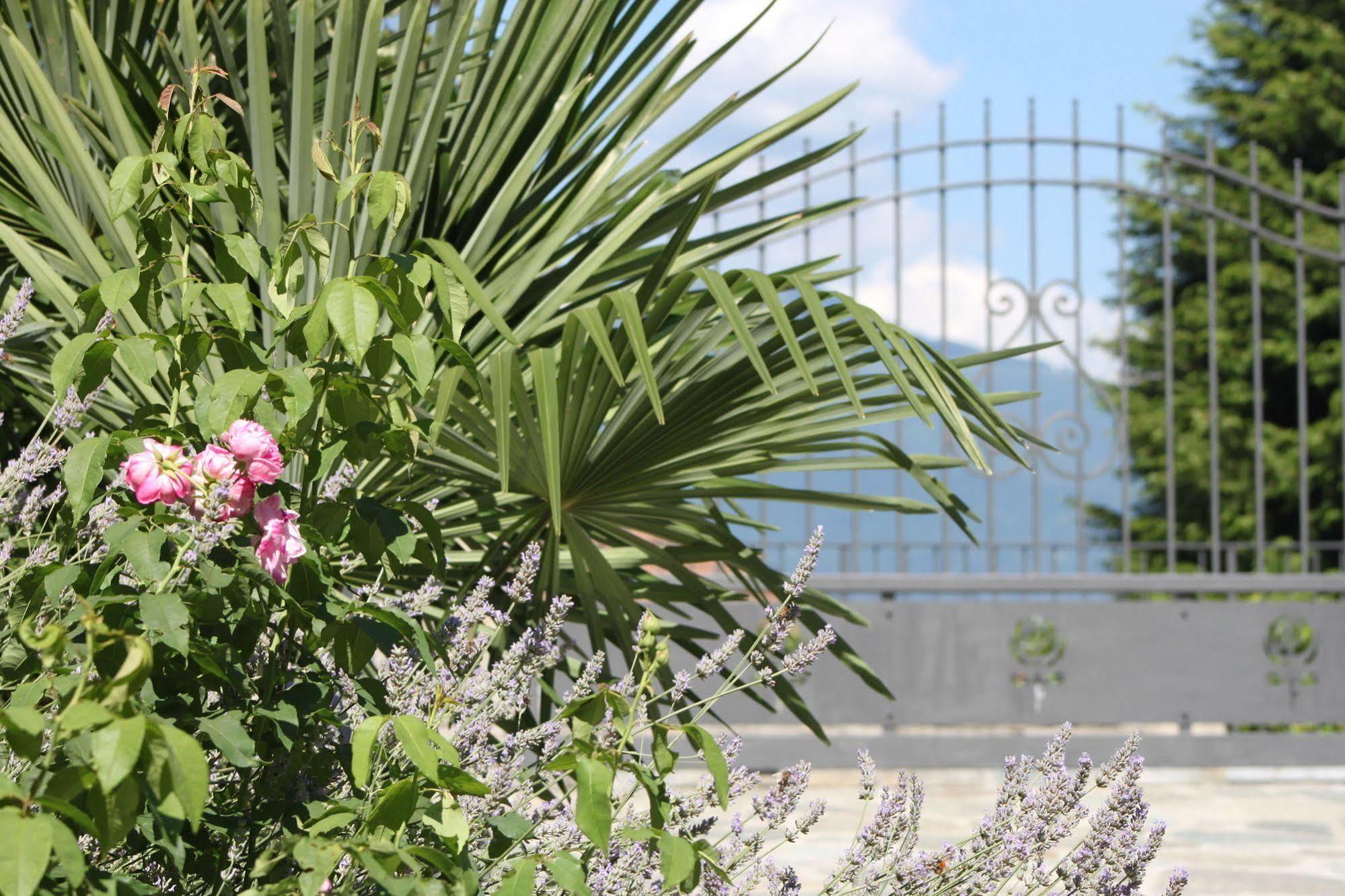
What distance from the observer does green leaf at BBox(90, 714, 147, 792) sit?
779mm

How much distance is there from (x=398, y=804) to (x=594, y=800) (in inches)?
6.5

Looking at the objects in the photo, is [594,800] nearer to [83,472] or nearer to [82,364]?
[83,472]

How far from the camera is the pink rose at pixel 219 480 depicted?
1.15m

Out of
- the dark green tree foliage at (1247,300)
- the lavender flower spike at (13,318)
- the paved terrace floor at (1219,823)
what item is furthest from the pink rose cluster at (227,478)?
the dark green tree foliage at (1247,300)

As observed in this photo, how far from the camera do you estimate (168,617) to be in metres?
1.02

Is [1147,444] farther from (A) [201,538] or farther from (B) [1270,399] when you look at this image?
(A) [201,538]

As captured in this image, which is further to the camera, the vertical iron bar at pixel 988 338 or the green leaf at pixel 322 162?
the vertical iron bar at pixel 988 338

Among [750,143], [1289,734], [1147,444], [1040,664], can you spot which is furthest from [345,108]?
[1147,444]

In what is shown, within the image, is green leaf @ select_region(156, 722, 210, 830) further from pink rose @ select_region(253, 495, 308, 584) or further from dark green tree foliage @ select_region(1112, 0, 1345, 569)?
dark green tree foliage @ select_region(1112, 0, 1345, 569)

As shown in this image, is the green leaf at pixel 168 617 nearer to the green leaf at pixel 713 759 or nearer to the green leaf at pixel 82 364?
the green leaf at pixel 82 364

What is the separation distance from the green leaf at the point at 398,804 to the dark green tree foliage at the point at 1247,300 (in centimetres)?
1146

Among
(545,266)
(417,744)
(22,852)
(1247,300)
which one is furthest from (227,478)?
(1247,300)

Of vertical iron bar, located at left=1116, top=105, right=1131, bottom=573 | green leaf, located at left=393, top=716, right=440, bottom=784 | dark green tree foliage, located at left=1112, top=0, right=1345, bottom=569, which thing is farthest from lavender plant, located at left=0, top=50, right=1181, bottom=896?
dark green tree foliage, located at left=1112, top=0, right=1345, bottom=569

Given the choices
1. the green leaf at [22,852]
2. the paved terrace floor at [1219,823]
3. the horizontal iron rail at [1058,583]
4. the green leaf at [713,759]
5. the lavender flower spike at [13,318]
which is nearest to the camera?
the green leaf at [22,852]
